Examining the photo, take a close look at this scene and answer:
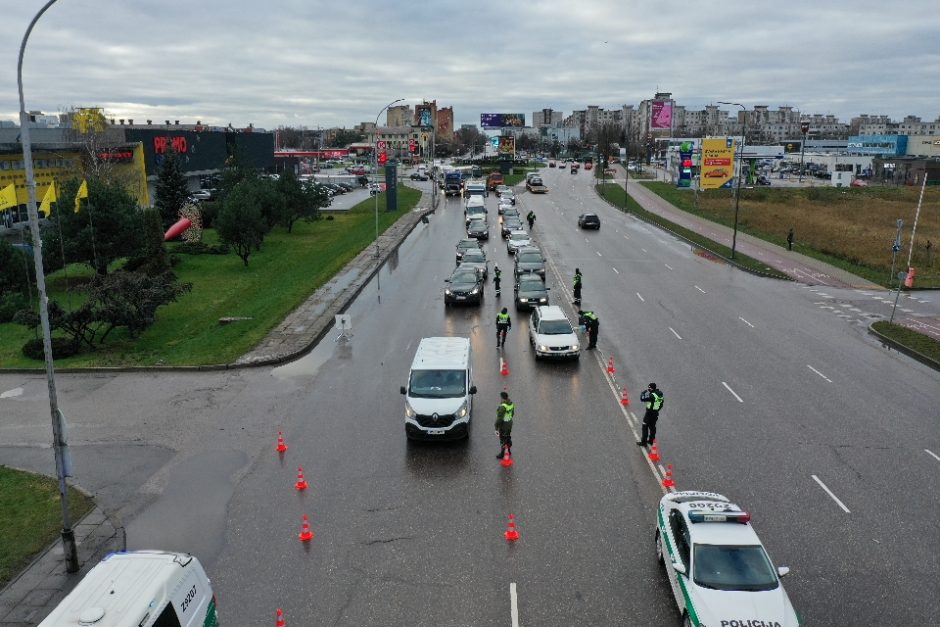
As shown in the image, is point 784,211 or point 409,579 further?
point 784,211

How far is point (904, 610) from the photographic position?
10195 millimetres

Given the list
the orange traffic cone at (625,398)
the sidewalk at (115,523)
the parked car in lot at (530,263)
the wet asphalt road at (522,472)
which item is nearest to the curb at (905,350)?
the wet asphalt road at (522,472)

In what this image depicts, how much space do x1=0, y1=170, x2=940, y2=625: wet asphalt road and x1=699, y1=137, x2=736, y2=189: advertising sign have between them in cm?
6178

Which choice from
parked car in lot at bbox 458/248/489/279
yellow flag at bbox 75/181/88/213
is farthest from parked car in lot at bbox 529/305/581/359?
yellow flag at bbox 75/181/88/213

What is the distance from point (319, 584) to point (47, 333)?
6.01 meters

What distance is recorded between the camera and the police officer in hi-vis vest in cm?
1528

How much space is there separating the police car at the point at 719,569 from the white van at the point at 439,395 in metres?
5.89

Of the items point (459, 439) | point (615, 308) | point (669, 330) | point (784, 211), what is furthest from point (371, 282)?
point (784, 211)

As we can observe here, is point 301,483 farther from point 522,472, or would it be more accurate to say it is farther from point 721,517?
point 721,517

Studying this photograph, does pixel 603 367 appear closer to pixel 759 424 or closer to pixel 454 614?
pixel 759 424

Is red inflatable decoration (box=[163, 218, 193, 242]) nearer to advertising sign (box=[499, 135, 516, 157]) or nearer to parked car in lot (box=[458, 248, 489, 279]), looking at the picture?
parked car in lot (box=[458, 248, 489, 279])

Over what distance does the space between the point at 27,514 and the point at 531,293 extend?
20.3 meters

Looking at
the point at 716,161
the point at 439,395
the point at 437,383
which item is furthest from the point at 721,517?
the point at 716,161

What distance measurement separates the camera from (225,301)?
105ft
